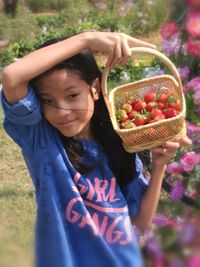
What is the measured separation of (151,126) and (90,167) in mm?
157

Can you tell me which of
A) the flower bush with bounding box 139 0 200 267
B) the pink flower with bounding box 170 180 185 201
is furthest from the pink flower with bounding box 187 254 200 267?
the pink flower with bounding box 170 180 185 201

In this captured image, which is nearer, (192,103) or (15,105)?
(15,105)

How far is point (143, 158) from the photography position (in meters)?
1.74

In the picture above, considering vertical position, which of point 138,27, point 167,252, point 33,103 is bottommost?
point 138,27

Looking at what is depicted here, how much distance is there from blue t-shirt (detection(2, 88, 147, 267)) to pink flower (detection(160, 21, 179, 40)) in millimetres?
1144

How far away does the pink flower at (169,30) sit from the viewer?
207 centimetres

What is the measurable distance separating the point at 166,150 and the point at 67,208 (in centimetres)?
24

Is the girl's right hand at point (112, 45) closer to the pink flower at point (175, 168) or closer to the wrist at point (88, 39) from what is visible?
the wrist at point (88, 39)

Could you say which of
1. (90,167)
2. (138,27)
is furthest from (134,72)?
(90,167)

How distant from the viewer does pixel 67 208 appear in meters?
1.05

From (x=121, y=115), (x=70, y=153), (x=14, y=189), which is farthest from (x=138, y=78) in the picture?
(x=70, y=153)

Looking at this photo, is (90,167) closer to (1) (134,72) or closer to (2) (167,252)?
(2) (167,252)

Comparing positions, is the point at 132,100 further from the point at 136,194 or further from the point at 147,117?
the point at 136,194

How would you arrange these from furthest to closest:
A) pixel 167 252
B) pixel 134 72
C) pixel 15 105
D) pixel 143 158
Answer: pixel 134 72
pixel 143 158
pixel 15 105
pixel 167 252
